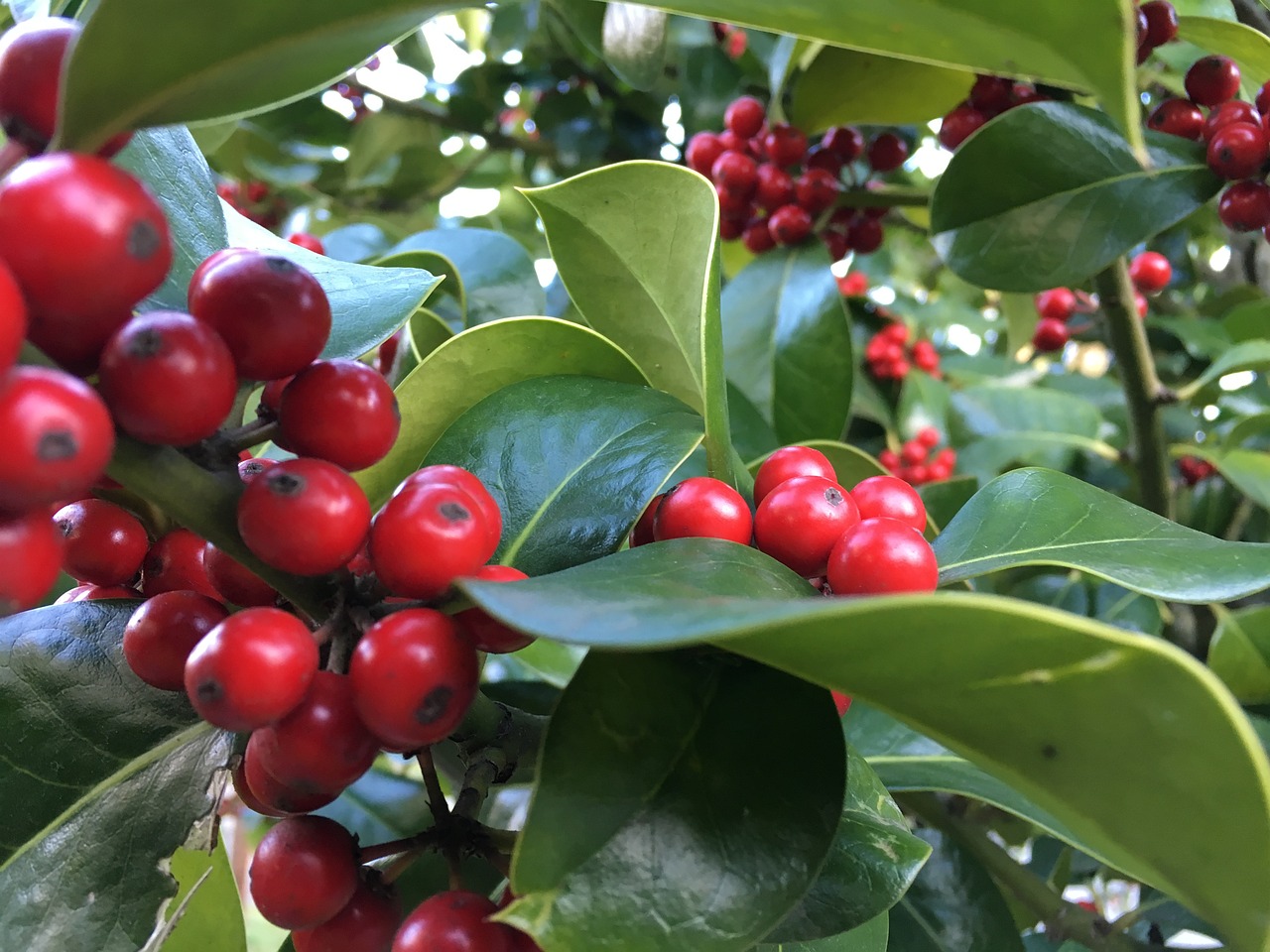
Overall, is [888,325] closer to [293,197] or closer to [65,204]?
[293,197]

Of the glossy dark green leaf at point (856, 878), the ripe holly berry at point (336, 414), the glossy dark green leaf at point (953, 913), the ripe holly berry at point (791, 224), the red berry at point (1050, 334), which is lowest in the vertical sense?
the glossy dark green leaf at point (953, 913)

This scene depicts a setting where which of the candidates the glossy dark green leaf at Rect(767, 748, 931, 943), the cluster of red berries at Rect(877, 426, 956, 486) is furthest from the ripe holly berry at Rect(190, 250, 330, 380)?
the cluster of red berries at Rect(877, 426, 956, 486)

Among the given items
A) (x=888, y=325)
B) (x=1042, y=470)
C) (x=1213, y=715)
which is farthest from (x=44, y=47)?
(x=888, y=325)

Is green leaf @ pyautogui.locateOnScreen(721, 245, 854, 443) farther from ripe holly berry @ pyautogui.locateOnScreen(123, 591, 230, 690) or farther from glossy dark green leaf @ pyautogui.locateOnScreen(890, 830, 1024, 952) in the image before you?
ripe holly berry @ pyautogui.locateOnScreen(123, 591, 230, 690)

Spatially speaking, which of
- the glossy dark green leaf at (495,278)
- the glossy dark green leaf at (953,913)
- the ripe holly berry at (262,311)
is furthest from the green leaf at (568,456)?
the glossy dark green leaf at (953,913)

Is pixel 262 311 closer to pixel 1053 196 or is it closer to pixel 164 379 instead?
pixel 164 379

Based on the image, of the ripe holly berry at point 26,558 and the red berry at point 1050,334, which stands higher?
the ripe holly berry at point 26,558

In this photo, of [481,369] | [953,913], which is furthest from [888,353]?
[481,369]

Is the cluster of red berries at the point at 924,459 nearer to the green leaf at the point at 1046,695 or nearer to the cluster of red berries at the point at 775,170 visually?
the cluster of red berries at the point at 775,170
